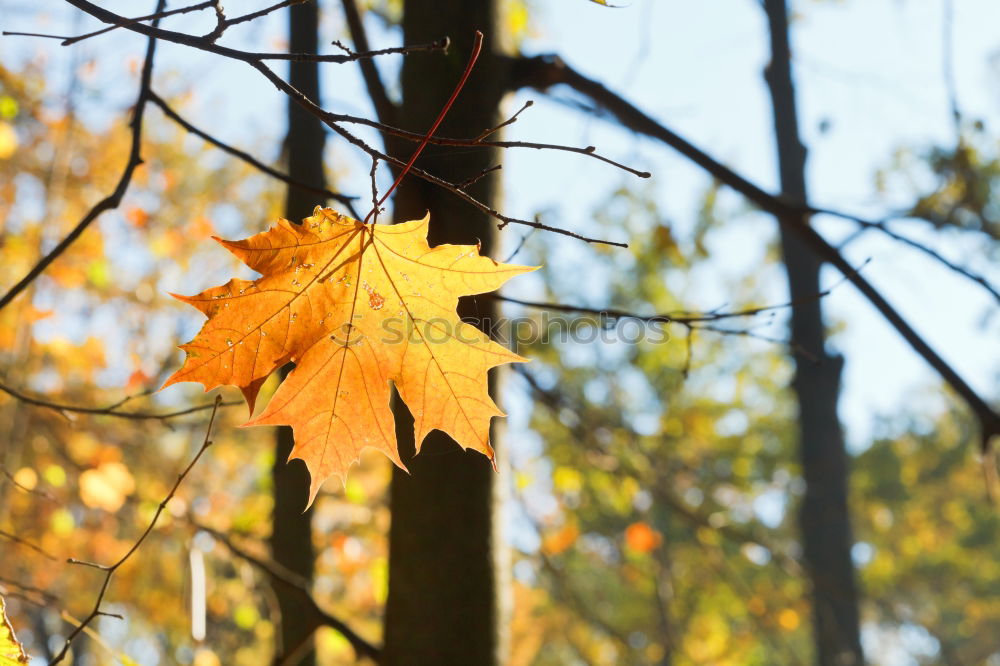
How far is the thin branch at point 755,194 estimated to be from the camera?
1604 millimetres

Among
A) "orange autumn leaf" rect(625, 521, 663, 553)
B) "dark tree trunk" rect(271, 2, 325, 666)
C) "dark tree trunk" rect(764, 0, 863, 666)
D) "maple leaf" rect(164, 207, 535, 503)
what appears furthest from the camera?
"dark tree trunk" rect(764, 0, 863, 666)

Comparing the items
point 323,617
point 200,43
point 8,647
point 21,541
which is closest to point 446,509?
point 323,617

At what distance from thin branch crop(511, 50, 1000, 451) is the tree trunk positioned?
0.57 ft

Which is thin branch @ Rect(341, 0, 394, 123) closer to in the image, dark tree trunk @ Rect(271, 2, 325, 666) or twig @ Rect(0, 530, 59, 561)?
dark tree trunk @ Rect(271, 2, 325, 666)

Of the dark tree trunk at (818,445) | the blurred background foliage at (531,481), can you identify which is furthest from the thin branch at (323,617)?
the dark tree trunk at (818,445)

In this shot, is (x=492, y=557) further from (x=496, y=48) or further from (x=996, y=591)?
(x=996, y=591)

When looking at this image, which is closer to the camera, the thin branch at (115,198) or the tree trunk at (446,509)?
the thin branch at (115,198)

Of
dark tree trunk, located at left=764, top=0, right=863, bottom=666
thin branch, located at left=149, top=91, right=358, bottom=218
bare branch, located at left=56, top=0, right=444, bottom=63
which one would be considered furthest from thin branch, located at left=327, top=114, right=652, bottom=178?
dark tree trunk, located at left=764, top=0, right=863, bottom=666

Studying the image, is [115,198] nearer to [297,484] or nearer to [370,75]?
[370,75]

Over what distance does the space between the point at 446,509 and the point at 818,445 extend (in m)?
4.55

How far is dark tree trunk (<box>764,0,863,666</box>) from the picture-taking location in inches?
178

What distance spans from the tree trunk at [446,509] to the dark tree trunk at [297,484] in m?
0.44

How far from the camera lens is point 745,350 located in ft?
44.3

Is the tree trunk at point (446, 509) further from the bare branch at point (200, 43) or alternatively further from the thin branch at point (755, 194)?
the bare branch at point (200, 43)
